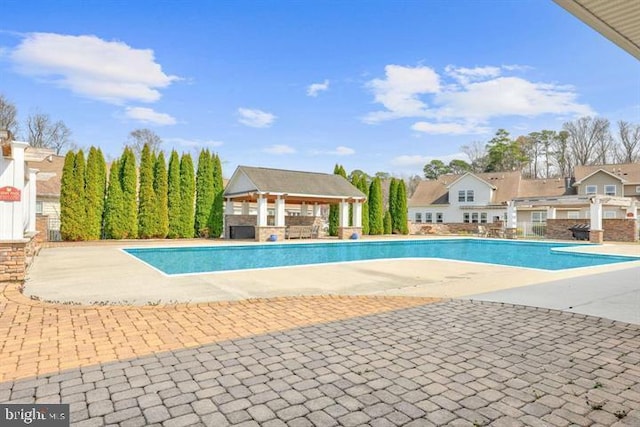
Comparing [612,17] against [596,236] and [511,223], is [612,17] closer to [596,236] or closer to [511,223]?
[596,236]

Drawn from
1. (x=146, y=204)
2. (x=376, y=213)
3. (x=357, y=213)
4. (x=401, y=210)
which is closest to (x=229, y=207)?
(x=146, y=204)

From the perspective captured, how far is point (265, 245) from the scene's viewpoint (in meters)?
18.8

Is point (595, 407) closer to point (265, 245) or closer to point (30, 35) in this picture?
point (265, 245)

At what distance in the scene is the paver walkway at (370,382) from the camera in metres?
2.54

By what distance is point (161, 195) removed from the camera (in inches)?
858

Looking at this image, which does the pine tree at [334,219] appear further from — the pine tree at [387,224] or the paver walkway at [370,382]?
the paver walkway at [370,382]

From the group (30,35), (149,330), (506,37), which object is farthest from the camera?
(30,35)

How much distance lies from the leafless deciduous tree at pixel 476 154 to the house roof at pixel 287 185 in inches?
1257

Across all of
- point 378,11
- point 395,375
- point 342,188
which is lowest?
point 395,375

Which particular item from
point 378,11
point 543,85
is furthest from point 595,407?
point 543,85

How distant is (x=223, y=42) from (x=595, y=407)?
16809 millimetres

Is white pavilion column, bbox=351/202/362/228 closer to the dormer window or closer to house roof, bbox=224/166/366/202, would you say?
house roof, bbox=224/166/366/202

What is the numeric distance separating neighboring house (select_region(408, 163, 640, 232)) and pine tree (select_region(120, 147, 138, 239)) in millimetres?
27458

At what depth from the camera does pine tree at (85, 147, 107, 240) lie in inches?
783
